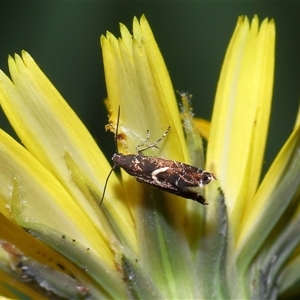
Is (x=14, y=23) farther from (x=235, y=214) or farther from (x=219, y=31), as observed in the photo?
(x=235, y=214)

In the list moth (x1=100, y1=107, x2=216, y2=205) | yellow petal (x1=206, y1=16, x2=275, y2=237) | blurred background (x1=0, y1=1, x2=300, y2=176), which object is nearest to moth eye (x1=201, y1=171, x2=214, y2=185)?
moth (x1=100, y1=107, x2=216, y2=205)

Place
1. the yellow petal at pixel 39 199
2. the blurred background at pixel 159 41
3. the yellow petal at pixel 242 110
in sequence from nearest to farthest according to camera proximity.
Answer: the yellow petal at pixel 39 199 < the yellow petal at pixel 242 110 < the blurred background at pixel 159 41

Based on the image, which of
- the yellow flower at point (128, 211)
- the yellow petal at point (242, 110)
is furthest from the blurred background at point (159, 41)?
the yellow flower at point (128, 211)

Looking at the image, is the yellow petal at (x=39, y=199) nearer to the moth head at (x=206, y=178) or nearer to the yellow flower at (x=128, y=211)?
the yellow flower at (x=128, y=211)

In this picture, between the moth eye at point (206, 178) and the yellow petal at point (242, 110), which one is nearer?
the moth eye at point (206, 178)

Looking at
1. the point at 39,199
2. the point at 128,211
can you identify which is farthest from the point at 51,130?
the point at 128,211

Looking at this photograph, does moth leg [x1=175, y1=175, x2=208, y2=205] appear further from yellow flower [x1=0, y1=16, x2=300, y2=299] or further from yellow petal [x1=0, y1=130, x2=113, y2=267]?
yellow petal [x1=0, y1=130, x2=113, y2=267]
